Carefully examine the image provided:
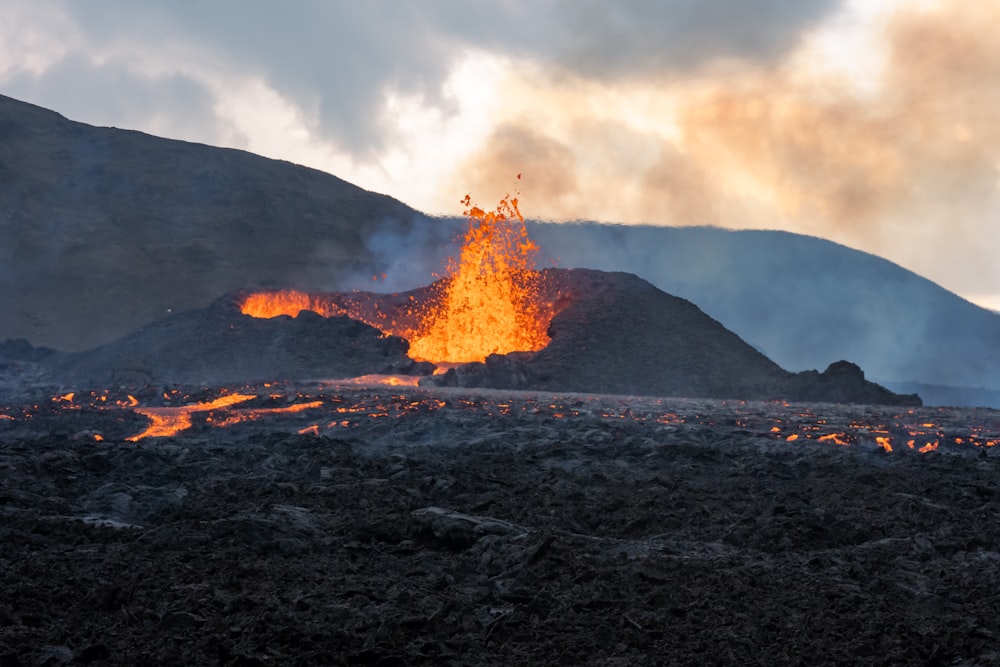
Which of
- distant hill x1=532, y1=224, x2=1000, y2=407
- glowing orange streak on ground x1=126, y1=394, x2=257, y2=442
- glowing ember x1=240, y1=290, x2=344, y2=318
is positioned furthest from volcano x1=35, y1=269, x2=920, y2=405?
distant hill x1=532, y1=224, x2=1000, y2=407

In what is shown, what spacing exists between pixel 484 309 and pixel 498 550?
28216 mm

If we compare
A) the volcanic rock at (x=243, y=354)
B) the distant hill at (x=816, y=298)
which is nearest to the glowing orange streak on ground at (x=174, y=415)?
the volcanic rock at (x=243, y=354)

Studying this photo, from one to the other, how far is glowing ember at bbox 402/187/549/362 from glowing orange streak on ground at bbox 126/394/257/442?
46.9ft

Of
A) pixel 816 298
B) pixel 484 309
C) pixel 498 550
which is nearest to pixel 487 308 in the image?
pixel 484 309

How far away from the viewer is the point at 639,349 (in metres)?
33.1

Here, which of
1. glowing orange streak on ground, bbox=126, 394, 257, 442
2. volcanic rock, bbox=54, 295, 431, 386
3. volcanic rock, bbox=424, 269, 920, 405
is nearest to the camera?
glowing orange streak on ground, bbox=126, 394, 257, 442

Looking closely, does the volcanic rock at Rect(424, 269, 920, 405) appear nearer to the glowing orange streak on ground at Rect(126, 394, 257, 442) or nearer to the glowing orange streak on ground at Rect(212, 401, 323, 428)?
the glowing orange streak on ground at Rect(126, 394, 257, 442)

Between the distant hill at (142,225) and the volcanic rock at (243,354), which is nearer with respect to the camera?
the volcanic rock at (243,354)

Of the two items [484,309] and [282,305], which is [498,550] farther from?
[282,305]

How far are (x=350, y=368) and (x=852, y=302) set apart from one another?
189ft

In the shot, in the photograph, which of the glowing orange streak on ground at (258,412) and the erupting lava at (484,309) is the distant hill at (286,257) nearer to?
the erupting lava at (484,309)

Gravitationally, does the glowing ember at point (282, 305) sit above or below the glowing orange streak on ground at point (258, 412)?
above

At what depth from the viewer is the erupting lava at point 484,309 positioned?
3619 centimetres

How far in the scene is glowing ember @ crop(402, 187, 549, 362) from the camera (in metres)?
36.2
